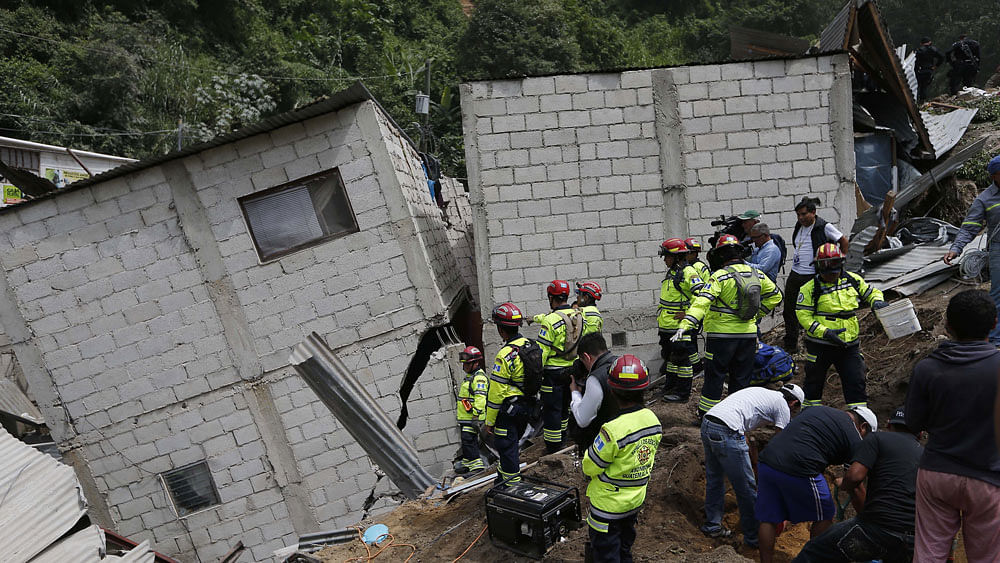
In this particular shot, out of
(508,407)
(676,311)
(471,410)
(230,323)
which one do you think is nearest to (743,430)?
(508,407)

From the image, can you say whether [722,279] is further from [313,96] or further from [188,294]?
[313,96]

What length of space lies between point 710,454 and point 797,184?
5732mm

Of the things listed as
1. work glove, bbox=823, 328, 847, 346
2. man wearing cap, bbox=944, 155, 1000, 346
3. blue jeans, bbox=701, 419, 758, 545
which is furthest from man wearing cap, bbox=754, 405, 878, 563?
man wearing cap, bbox=944, 155, 1000, 346

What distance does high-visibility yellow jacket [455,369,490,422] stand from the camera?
8.75 meters

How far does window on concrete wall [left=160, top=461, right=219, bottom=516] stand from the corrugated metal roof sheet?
1409 cm

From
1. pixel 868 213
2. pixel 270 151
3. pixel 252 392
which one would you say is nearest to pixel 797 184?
pixel 868 213

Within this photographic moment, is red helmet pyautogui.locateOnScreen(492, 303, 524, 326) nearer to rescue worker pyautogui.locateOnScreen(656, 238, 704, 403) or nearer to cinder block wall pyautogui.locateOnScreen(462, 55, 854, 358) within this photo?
rescue worker pyautogui.locateOnScreen(656, 238, 704, 403)

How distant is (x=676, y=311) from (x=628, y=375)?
3995 millimetres

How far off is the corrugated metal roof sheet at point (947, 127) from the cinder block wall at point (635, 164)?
5.34 m

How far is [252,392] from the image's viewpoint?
10.1 m

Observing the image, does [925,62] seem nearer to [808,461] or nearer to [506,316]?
[506,316]

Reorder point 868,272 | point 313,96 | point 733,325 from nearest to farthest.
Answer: point 733,325 → point 868,272 → point 313,96

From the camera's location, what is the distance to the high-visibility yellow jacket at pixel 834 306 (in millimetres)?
6656

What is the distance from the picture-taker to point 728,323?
23.7 feet
